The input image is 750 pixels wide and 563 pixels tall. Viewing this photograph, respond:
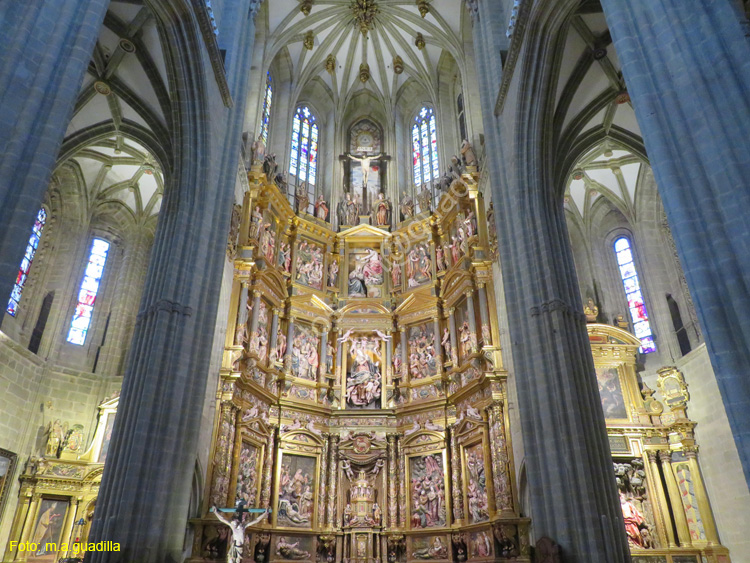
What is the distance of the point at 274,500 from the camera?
16188 mm

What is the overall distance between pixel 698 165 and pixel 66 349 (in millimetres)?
18218

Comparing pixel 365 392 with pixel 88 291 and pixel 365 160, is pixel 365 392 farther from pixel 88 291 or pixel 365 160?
pixel 365 160

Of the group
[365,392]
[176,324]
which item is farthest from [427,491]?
[176,324]

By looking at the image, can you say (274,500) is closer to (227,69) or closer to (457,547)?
(457,547)

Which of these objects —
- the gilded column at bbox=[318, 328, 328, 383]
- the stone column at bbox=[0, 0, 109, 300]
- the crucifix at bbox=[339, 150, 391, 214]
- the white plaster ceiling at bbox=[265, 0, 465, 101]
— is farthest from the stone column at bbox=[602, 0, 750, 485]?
the crucifix at bbox=[339, 150, 391, 214]

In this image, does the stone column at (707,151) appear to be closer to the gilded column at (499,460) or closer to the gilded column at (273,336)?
the gilded column at (499,460)

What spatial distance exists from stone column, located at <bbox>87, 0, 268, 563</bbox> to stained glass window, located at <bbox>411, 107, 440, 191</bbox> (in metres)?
10.6

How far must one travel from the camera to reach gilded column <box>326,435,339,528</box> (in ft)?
55.7

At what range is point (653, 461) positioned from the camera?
15727 millimetres

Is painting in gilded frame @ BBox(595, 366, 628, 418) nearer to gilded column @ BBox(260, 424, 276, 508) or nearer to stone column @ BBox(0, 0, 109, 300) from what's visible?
gilded column @ BBox(260, 424, 276, 508)

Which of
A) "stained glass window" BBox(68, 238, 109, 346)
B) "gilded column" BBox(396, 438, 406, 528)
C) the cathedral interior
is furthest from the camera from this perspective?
"stained glass window" BBox(68, 238, 109, 346)

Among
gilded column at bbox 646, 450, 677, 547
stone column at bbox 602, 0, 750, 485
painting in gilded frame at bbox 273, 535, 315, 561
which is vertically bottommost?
painting in gilded frame at bbox 273, 535, 315, 561

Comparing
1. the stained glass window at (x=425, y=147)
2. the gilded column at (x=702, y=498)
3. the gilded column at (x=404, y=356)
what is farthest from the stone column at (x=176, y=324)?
the gilded column at (x=702, y=498)

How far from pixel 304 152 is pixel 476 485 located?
15216 millimetres
